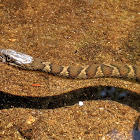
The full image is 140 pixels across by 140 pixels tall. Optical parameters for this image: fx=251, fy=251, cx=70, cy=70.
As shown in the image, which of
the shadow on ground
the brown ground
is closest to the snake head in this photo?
the brown ground

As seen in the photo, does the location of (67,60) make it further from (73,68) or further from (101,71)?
(101,71)

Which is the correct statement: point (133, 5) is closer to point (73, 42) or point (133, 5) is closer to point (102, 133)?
point (73, 42)

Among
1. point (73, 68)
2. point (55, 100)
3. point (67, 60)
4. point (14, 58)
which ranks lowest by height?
point (55, 100)

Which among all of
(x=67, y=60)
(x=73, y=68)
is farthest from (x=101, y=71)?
(x=67, y=60)

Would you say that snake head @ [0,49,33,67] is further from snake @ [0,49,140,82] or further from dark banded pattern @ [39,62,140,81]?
dark banded pattern @ [39,62,140,81]

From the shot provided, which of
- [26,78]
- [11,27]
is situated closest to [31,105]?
[26,78]

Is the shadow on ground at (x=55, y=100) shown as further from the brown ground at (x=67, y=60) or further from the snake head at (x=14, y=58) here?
the snake head at (x=14, y=58)

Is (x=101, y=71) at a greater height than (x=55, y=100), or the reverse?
(x=101, y=71)

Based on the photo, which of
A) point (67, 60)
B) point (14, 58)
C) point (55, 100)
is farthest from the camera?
point (67, 60)
